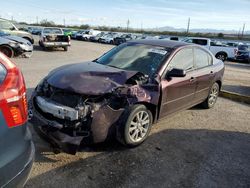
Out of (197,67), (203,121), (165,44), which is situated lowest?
(203,121)

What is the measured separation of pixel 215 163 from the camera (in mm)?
3881

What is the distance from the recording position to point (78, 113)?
11.5 ft

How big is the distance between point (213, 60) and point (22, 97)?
16.3ft

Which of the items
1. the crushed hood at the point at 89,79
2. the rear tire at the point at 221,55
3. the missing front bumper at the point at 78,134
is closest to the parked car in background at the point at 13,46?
the crushed hood at the point at 89,79

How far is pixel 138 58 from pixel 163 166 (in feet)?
6.78

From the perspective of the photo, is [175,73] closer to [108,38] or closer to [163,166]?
[163,166]

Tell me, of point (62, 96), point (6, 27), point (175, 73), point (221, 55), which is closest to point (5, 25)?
point (6, 27)

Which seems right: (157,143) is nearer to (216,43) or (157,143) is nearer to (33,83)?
(33,83)

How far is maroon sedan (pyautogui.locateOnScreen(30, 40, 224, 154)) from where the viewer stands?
3.57m

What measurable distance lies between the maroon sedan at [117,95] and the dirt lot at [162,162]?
0.29 meters

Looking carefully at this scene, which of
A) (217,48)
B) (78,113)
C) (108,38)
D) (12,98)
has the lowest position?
(108,38)

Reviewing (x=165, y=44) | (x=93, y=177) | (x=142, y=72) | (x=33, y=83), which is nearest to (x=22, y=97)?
(x=93, y=177)

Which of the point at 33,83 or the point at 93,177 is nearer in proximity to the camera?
the point at 93,177

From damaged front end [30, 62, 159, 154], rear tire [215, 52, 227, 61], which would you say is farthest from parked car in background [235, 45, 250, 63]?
damaged front end [30, 62, 159, 154]
